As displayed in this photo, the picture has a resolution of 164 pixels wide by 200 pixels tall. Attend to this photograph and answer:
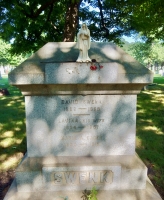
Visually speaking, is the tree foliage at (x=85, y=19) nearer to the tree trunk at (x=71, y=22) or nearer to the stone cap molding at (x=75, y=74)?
the tree trunk at (x=71, y=22)

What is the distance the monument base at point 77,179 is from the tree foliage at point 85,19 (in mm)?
5894

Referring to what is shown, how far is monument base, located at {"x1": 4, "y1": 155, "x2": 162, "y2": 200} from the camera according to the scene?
9.71 feet

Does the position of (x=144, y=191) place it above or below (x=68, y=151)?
below

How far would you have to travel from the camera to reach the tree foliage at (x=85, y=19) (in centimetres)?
878

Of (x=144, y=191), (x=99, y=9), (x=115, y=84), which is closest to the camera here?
(x=115, y=84)

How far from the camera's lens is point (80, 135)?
312cm

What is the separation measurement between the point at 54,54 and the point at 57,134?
1.21m

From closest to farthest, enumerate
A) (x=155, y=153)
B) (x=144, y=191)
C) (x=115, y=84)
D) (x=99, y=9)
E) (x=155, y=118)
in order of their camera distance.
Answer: (x=115, y=84) → (x=144, y=191) → (x=155, y=153) → (x=155, y=118) → (x=99, y=9)

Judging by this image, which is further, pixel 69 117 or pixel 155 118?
pixel 155 118

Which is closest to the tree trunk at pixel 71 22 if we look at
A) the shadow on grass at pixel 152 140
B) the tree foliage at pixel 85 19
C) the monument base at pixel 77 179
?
the tree foliage at pixel 85 19

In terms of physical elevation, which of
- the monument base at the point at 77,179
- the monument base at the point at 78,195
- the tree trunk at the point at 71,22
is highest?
the tree trunk at the point at 71,22

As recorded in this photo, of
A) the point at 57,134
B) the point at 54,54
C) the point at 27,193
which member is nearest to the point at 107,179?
the point at 57,134

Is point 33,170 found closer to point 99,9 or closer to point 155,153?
point 155,153

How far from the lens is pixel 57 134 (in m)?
3.10
